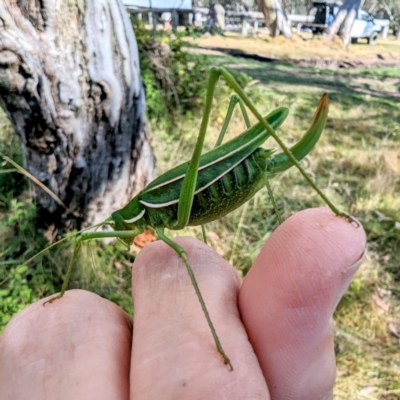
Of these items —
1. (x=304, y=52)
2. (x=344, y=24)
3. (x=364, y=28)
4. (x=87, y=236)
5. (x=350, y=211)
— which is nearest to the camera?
(x=87, y=236)

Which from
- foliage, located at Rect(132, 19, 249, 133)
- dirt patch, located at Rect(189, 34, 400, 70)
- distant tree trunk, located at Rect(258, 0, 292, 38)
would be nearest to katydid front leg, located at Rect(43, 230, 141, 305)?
foliage, located at Rect(132, 19, 249, 133)

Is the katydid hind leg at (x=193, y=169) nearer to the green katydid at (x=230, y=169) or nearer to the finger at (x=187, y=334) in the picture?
the green katydid at (x=230, y=169)

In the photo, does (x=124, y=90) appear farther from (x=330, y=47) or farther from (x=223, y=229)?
(x=330, y=47)

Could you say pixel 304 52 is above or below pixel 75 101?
below

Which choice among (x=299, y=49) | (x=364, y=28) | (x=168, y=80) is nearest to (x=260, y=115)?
Result: (x=168, y=80)

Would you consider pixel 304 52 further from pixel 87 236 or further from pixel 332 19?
pixel 87 236

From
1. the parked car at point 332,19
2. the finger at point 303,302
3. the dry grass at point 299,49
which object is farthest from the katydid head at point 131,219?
the parked car at point 332,19
